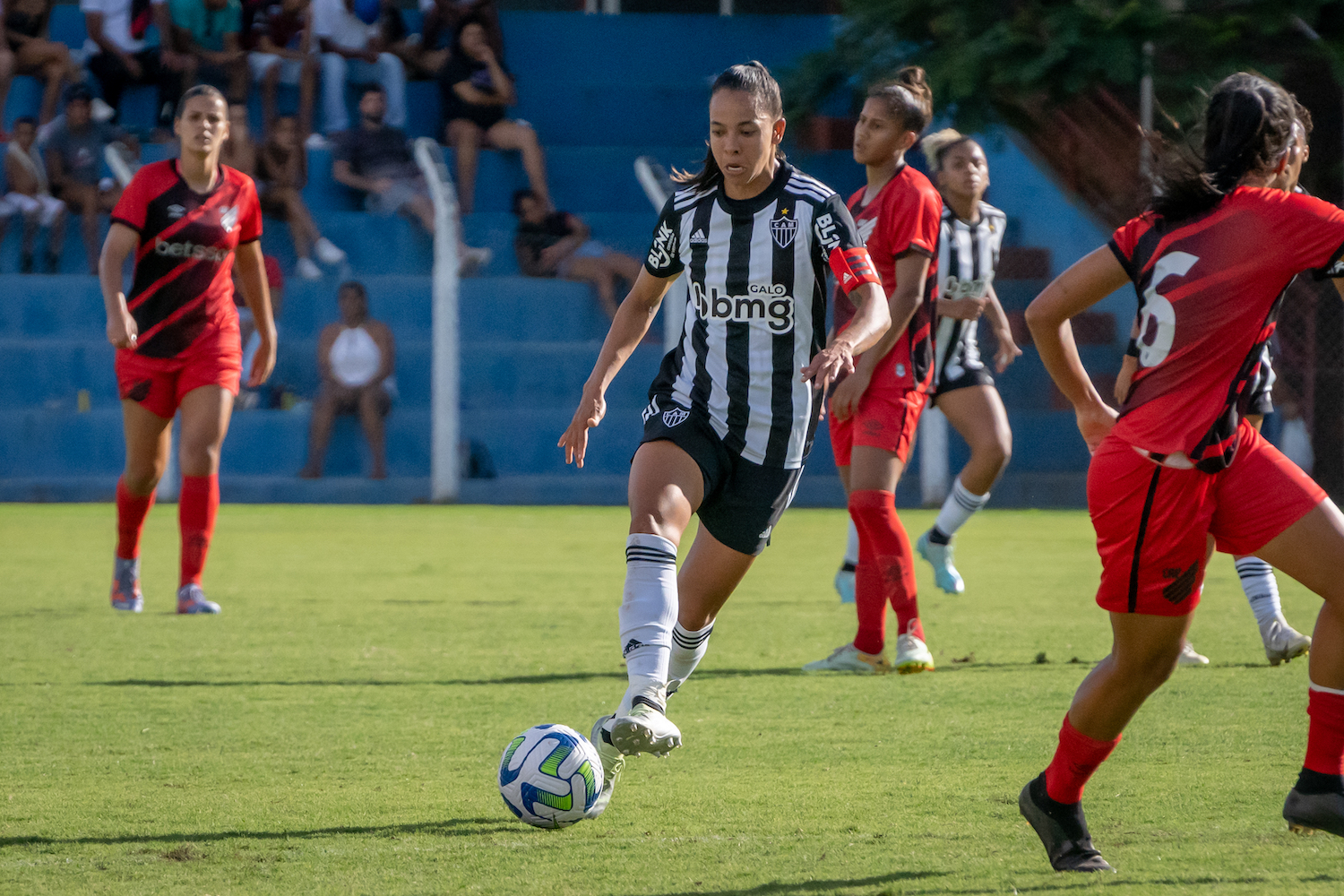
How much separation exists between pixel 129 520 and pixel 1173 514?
563 centimetres

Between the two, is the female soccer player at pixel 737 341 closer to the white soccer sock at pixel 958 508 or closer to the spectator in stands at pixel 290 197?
the white soccer sock at pixel 958 508

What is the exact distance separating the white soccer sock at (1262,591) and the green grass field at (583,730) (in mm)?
205

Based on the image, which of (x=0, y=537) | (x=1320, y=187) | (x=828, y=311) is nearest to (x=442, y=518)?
(x=0, y=537)

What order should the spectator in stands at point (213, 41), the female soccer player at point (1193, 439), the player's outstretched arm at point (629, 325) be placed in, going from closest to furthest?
the female soccer player at point (1193, 439), the player's outstretched arm at point (629, 325), the spectator in stands at point (213, 41)

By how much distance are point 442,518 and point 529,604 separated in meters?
5.84

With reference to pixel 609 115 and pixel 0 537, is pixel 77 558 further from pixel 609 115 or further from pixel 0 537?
pixel 609 115

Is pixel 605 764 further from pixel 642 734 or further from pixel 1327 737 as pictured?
pixel 1327 737

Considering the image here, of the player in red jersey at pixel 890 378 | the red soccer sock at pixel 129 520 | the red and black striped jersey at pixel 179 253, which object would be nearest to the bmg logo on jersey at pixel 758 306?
the player in red jersey at pixel 890 378

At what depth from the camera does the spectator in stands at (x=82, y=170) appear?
17016mm

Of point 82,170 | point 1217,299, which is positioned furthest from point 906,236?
point 82,170

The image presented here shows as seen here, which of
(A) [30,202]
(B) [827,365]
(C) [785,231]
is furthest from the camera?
(A) [30,202]

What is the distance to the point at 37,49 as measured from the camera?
727 inches

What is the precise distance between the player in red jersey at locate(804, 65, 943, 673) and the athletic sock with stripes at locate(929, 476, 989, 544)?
4.33 feet

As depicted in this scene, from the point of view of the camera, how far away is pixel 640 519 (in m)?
3.83
